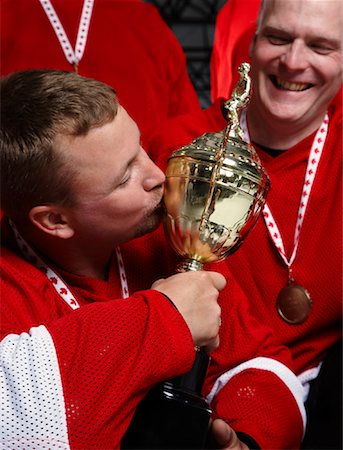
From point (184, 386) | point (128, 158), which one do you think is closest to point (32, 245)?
point (128, 158)

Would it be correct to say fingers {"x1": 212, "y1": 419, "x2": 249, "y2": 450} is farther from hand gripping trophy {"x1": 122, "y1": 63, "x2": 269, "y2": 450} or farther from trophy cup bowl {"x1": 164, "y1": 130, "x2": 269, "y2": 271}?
trophy cup bowl {"x1": 164, "y1": 130, "x2": 269, "y2": 271}

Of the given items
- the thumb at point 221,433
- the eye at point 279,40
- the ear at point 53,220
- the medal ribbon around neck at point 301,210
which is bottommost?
the thumb at point 221,433

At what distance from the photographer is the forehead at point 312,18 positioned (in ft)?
5.69

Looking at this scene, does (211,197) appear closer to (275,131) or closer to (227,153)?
(227,153)

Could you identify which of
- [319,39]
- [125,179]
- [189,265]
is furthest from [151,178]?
[319,39]

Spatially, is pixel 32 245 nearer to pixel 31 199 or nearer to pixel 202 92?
pixel 31 199

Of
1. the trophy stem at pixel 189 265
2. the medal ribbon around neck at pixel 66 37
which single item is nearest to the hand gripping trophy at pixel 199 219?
the trophy stem at pixel 189 265

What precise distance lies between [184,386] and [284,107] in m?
0.76

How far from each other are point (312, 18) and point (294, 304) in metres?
0.60

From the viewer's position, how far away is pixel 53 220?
1359 mm

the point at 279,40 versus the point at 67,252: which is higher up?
the point at 279,40

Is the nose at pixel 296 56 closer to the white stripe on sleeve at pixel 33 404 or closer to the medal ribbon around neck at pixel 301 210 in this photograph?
the medal ribbon around neck at pixel 301 210

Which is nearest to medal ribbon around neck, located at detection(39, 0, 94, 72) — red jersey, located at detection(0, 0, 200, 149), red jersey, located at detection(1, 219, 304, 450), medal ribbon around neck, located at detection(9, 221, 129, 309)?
red jersey, located at detection(0, 0, 200, 149)

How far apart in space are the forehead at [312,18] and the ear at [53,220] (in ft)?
2.31
